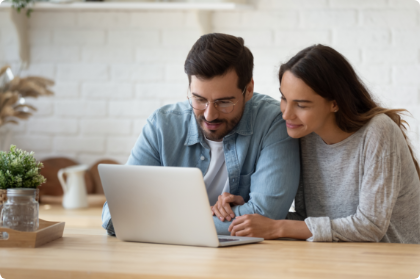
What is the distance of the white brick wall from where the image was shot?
228cm

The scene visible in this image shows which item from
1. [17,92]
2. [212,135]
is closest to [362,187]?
[212,135]

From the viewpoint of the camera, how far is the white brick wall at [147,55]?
2281 millimetres

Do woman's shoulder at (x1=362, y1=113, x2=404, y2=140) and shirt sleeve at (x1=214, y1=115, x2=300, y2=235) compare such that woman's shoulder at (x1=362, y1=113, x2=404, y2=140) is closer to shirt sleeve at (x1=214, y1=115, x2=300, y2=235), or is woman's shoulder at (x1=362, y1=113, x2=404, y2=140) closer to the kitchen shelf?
shirt sleeve at (x1=214, y1=115, x2=300, y2=235)

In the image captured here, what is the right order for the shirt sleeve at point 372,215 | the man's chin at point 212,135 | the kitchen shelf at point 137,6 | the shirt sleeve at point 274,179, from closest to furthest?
the shirt sleeve at point 372,215
the shirt sleeve at point 274,179
the man's chin at point 212,135
the kitchen shelf at point 137,6

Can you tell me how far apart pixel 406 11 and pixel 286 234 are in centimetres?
142

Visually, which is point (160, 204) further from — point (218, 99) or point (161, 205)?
point (218, 99)

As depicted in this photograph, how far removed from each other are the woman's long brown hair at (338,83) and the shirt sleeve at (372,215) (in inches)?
6.0

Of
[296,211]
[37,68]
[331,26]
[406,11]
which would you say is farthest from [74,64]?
[406,11]

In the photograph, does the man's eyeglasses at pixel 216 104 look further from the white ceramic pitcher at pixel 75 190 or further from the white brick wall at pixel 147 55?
the white ceramic pitcher at pixel 75 190

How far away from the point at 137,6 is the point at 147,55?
259mm

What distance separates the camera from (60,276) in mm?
941

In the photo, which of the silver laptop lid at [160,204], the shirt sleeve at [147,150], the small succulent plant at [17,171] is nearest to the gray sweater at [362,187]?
the silver laptop lid at [160,204]

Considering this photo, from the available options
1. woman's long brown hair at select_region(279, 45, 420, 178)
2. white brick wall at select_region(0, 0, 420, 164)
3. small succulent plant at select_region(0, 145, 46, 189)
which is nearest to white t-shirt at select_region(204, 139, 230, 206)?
woman's long brown hair at select_region(279, 45, 420, 178)

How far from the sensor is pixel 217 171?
160cm
